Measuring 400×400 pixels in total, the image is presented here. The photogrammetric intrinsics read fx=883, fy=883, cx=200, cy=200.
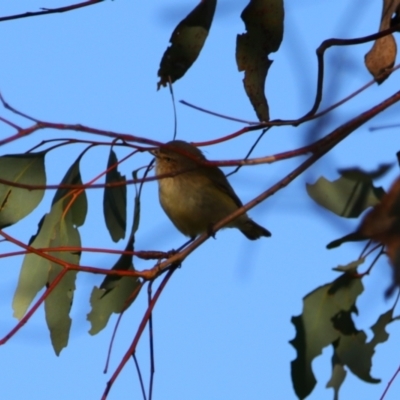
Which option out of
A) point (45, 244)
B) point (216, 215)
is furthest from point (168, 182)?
point (45, 244)

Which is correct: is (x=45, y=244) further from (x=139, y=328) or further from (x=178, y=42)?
(x=139, y=328)

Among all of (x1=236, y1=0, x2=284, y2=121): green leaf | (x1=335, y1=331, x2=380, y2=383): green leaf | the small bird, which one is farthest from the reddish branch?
the small bird

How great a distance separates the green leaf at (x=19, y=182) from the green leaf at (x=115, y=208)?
18 centimetres

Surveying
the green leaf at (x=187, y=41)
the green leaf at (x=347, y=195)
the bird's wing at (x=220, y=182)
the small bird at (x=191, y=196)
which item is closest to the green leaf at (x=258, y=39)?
the green leaf at (x=187, y=41)

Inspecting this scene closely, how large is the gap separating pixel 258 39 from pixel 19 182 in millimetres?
699

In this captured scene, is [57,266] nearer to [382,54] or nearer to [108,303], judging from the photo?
[108,303]

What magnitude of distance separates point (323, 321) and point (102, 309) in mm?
564

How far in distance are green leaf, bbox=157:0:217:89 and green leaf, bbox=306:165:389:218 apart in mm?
488

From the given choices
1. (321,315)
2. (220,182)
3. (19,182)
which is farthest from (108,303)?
(220,182)

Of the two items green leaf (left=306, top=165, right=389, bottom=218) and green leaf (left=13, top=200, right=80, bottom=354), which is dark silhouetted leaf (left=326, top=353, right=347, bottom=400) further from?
green leaf (left=13, top=200, right=80, bottom=354)

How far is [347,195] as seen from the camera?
1.96 metres

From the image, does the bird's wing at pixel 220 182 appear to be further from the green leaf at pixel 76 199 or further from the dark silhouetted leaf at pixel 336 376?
the dark silhouetted leaf at pixel 336 376

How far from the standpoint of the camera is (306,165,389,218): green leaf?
1.87 m

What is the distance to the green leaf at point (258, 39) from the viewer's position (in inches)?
80.9
